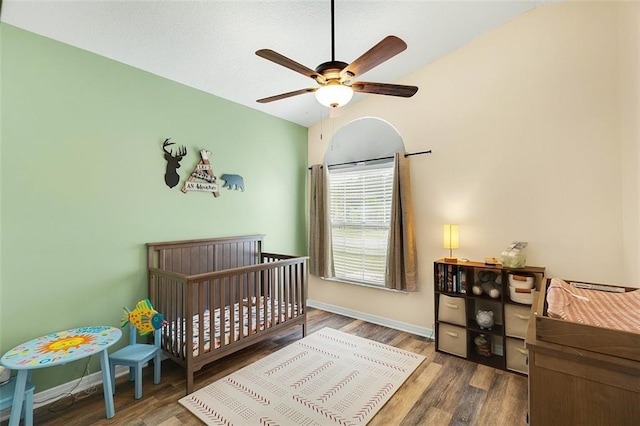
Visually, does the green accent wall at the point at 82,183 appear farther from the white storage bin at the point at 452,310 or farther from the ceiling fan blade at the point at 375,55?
the white storage bin at the point at 452,310

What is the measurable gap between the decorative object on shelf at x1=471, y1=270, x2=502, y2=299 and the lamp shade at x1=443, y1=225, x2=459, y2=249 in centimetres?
35

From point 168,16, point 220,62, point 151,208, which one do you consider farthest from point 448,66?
point 151,208

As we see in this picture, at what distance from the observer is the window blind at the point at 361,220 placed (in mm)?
3463

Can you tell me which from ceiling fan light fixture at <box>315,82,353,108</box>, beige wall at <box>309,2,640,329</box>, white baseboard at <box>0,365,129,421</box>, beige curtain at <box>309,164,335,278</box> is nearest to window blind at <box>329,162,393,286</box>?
beige curtain at <box>309,164,335,278</box>

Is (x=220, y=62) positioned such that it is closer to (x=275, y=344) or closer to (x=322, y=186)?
(x=322, y=186)

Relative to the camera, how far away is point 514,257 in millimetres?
2395

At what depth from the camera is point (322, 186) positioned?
3.90 metres

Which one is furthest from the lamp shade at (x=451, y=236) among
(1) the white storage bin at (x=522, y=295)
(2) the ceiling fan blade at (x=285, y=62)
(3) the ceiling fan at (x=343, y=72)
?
(2) the ceiling fan blade at (x=285, y=62)

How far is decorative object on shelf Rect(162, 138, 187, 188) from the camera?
2653 mm

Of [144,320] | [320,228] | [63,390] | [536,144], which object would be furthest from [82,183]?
[536,144]

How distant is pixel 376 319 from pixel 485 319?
131cm

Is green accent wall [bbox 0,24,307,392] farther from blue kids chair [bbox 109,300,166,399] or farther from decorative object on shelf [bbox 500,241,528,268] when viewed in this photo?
decorative object on shelf [bbox 500,241,528,268]

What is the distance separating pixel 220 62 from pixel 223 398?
112 inches

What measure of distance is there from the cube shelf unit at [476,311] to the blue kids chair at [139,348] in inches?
100
